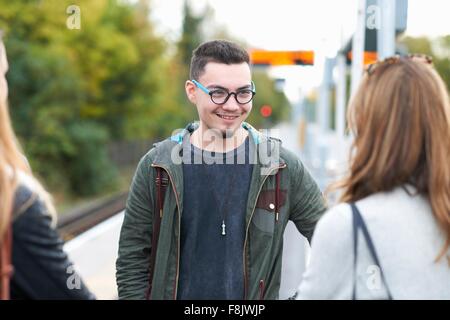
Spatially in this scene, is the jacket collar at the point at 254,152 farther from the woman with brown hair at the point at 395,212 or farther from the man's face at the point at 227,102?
the woman with brown hair at the point at 395,212

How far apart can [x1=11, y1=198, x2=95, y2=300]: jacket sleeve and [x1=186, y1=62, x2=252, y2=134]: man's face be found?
3.65 feet

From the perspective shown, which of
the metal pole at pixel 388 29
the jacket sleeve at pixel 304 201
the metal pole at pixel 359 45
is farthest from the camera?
the metal pole at pixel 359 45

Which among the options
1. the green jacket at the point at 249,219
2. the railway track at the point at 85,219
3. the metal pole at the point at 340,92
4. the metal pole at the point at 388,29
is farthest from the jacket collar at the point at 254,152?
the railway track at the point at 85,219

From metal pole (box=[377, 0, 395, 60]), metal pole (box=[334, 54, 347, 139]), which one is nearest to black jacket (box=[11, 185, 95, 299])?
metal pole (box=[377, 0, 395, 60])

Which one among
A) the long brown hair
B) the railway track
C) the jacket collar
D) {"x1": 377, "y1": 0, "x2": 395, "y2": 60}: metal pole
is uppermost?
{"x1": 377, "y1": 0, "x2": 395, "y2": 60}: metal pole

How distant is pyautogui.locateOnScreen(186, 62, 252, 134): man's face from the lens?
9.94 feet

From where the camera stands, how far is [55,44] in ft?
95.4

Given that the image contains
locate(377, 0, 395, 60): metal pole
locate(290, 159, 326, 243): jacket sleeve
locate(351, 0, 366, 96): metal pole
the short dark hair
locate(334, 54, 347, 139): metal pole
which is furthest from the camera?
locate(334, 54, 347, 139): metal pole

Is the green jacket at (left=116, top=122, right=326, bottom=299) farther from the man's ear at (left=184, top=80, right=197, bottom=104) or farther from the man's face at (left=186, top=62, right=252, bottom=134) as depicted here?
the man's ear at (left=184, top=80, right=197, bottom=104)

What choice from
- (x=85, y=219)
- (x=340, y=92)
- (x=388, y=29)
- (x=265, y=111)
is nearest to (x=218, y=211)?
(x=388, y=29)

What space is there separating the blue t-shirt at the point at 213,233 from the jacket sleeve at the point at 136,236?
160 millimetres

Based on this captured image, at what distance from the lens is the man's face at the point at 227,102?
9.94 feet

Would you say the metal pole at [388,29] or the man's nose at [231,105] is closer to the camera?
the man's nose at [231,105]

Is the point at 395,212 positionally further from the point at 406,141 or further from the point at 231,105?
the point at 231,105
